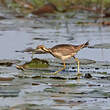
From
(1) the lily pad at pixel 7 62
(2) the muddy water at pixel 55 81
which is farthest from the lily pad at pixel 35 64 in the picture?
(1) the lily pad at pixel 7 62

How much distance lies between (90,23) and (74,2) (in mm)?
4682

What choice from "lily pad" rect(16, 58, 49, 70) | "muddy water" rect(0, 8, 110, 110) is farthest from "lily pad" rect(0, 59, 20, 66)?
"lily pad" rect(16, 58, 49, 70)

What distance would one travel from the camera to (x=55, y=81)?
7.62 meters

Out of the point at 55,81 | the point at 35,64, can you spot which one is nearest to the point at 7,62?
the point at 35,64

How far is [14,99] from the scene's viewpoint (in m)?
6.46

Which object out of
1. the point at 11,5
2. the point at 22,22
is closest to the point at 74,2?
the point at 11,5

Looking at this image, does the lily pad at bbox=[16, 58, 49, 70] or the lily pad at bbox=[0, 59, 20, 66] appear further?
the lily pad at bbox=[0, 59, 20, 66]

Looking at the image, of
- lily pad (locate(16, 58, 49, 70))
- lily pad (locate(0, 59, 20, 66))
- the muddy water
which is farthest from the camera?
lily pad (locate(0, 59, 20, 66))

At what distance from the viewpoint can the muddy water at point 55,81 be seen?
20.7ft

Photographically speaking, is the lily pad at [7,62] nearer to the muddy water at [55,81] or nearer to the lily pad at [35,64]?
the muddy water at [55,81]

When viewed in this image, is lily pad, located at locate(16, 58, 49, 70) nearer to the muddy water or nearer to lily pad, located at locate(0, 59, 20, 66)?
the muddy water

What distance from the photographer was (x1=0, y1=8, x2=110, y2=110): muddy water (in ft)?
20.7

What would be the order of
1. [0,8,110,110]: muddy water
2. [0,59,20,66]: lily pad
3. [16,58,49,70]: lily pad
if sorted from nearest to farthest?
[0,8,110,110]: muddy water, [16,58,49,70]: lily pad, [0,59,20,66]: lily pad

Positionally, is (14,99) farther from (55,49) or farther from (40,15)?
(40,15)
